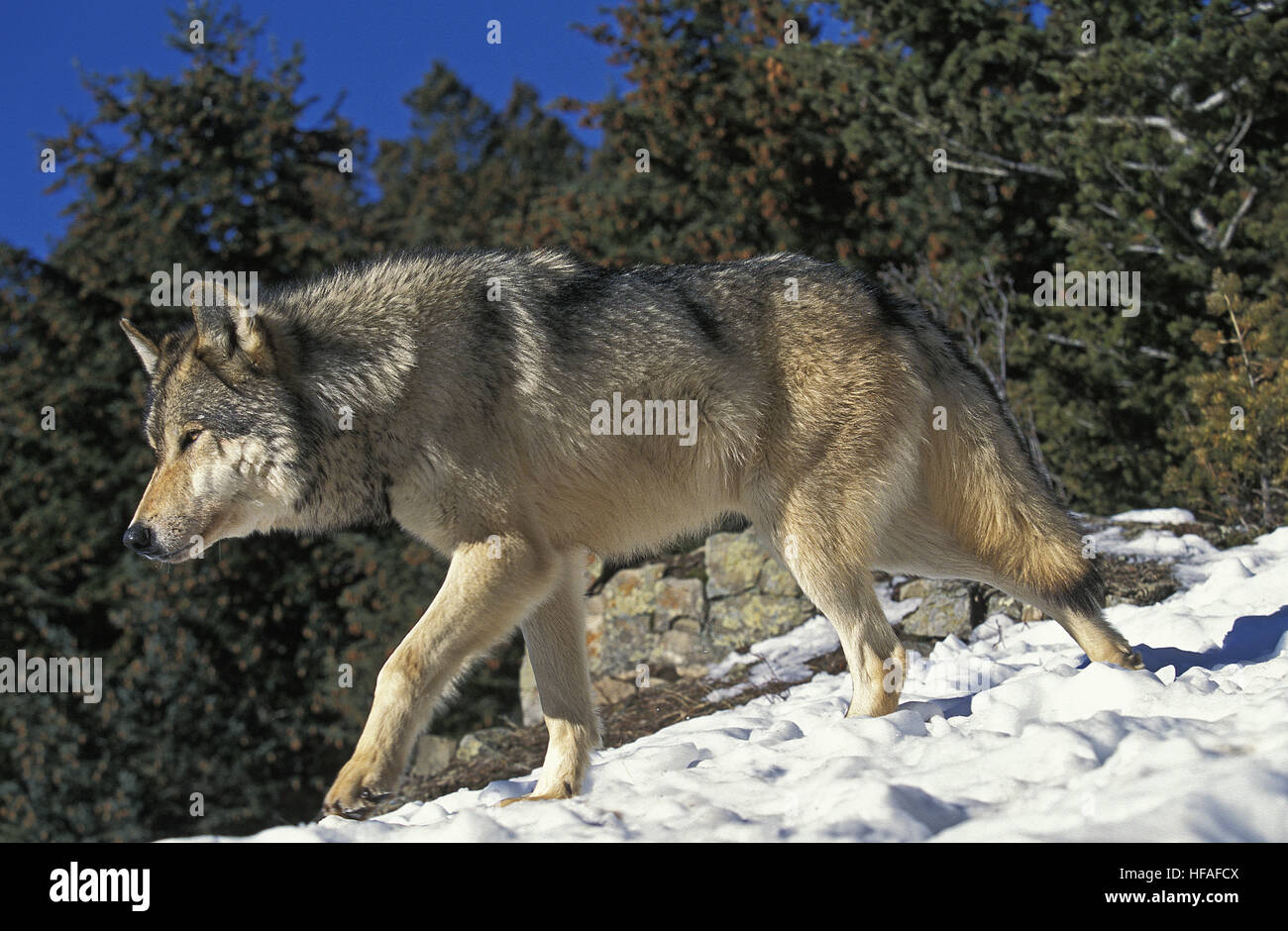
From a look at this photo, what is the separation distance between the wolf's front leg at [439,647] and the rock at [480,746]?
4.20 m

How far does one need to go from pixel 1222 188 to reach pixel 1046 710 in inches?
337

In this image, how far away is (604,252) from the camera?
13.7 metres

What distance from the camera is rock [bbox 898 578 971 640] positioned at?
7523mm

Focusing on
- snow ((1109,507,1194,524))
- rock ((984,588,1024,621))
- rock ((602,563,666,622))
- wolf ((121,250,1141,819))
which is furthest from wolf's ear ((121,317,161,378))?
snow ((1109,507,1194,524))

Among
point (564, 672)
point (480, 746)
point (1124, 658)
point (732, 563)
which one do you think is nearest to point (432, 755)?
point (480, 746)

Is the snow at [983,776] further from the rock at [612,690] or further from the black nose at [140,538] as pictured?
the rock at [612,690]

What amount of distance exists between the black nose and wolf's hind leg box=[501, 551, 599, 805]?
165 centimetres

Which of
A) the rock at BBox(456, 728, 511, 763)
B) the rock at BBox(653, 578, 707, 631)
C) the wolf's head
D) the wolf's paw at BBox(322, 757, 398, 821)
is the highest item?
the wolf's head

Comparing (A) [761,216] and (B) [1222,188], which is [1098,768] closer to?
(B) [1222,188]

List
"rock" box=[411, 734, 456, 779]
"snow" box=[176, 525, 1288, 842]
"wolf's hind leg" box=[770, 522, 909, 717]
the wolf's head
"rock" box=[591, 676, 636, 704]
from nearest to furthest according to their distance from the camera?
"snow" box=[176, 525, 1288, 842], the wolf's head, "wolf's hind leg" box=[770, 522, 909, 717], "rock" box=[591, 676, 636, 704], "rock" box=[411, 734, 456, 779]

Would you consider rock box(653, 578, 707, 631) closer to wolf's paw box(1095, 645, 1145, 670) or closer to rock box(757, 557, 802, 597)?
rock box(757, 557, 802, 597)

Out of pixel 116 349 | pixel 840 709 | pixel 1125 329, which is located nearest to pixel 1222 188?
pixel 1125 329

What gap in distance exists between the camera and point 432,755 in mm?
10242

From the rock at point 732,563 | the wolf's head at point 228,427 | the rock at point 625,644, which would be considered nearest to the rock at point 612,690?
the rock at point 625,644
